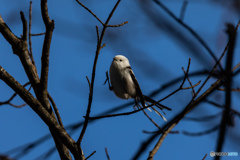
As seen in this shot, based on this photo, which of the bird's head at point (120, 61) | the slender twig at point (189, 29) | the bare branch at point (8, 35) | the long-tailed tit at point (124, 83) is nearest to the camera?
the slender twig at point (189, 29)

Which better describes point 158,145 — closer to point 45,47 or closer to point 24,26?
point 45,47

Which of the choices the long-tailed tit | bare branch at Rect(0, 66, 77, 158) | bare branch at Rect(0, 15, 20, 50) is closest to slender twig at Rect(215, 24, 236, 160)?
bare branch at Rect(0, 66, 77, 158)

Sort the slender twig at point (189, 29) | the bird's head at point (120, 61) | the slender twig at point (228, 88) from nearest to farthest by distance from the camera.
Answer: the slender twig at point (228, 88)
the slender twig at point (189, 29)
the bird's head at point (120, 61)

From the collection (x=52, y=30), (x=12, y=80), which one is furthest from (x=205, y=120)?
(x=12, y=80)

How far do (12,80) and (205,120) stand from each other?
4.72 ft

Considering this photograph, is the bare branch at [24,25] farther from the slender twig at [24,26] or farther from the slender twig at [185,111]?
the slender twig at [185,111]

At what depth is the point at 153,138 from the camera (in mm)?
2365

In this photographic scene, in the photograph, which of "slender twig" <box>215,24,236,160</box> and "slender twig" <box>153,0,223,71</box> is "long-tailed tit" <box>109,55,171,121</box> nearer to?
"slender twig" <box>153,0,223,71</box>

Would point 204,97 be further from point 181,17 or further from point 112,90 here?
point 112,90

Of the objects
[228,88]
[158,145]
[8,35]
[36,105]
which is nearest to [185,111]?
[158,145]

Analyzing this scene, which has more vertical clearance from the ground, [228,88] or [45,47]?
[45,47]

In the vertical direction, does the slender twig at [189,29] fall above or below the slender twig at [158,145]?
above

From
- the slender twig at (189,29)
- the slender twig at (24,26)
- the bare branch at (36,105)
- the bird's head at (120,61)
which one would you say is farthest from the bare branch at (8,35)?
the bird's head at (120,61)

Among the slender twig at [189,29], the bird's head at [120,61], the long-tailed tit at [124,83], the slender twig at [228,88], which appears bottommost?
the slender twig at [228,88]
